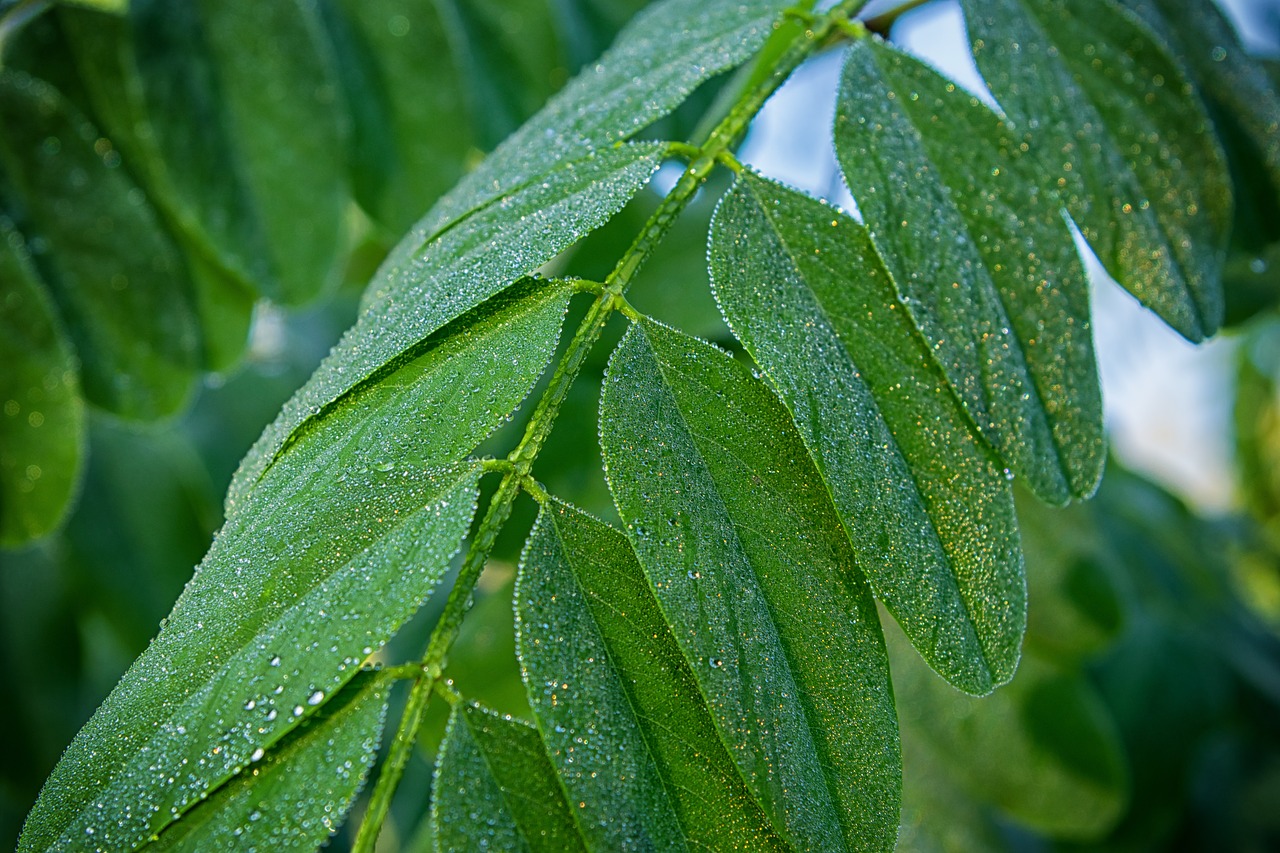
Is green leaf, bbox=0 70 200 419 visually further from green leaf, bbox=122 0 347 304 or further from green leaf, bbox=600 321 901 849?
green leaf, bbox=600 321 901 849

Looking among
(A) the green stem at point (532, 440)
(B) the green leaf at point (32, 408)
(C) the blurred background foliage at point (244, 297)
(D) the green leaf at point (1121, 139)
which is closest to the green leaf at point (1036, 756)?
(C) the blurred background foliage at point (244, 297)

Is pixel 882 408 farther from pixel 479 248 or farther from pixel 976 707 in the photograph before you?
pixel 976 707

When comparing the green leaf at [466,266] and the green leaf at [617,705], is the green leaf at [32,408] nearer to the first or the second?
the green leaf at [466,266]

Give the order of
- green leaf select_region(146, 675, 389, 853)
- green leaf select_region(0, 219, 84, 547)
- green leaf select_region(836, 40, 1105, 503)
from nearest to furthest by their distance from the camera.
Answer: green leaf select_region(146, 675, 389, 853)
green leaf select_region(836, 40, 1105, 503)
green leaf select_region(0, 219, 84, 547)

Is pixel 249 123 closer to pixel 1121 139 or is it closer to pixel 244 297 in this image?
pixel 244 297

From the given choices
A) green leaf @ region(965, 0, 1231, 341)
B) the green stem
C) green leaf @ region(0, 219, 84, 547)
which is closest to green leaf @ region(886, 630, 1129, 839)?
green leaf @ region(965, 0, 1231, 341)
